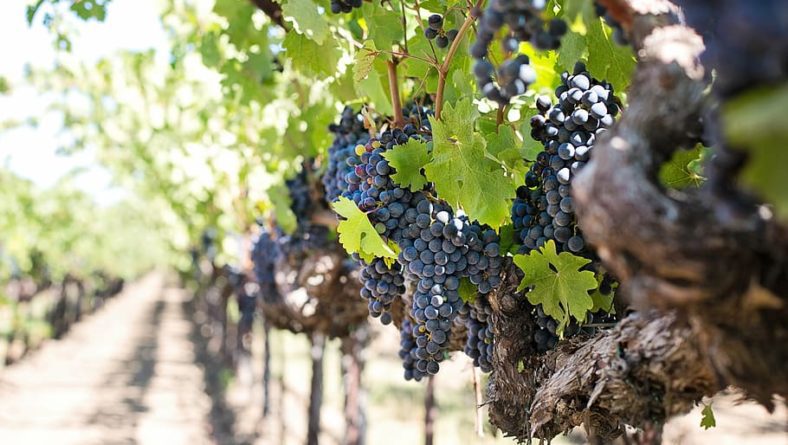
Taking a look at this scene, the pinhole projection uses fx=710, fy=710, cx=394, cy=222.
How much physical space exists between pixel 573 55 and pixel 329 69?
3.27 feet

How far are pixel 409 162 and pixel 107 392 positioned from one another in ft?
48.1

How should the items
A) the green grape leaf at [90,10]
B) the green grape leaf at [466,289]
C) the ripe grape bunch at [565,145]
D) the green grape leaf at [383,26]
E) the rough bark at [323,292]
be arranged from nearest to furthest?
the ripe grape bunch at [565,145] → the green grape leaf at [466,289] → the green grape leaf at [383,26] → the green grape leaf at [90,10] → the rough bark at [323,292]

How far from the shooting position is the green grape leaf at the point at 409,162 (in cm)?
212

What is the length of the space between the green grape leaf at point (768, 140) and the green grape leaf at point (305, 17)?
1.72 meters

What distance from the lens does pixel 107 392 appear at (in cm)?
1495

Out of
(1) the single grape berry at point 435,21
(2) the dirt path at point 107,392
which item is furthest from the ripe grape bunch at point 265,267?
(2) the dirt path at point 107,392

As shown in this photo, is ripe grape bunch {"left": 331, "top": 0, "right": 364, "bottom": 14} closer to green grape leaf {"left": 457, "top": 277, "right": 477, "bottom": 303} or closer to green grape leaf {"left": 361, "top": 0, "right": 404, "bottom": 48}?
green grape leaf {"left": 361, "top": 0, "right": 404, "bottom": 48}

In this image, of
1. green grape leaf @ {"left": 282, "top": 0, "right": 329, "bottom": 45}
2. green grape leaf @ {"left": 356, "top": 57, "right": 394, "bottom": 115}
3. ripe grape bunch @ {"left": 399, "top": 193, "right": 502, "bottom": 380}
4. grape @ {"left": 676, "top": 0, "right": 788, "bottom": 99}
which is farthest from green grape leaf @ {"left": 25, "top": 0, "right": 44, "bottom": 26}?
grape @ {"left": 676, "top": 0, "right": 788, "bottom": 99}

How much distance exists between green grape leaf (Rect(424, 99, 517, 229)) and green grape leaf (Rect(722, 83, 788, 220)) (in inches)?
49.5

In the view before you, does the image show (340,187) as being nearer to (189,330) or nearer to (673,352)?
(673,352)

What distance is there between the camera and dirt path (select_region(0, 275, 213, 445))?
11688 millimetres

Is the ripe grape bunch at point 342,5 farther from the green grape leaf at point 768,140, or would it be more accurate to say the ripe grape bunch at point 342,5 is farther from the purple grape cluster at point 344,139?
the green grape leaf at point 768,140

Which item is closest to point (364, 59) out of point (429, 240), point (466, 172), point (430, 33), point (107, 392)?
point (430, 33)

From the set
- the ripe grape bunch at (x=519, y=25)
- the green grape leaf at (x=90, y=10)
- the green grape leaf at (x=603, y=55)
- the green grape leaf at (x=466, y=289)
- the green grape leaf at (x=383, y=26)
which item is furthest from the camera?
the green grape leaf at (x=90, y=10)
